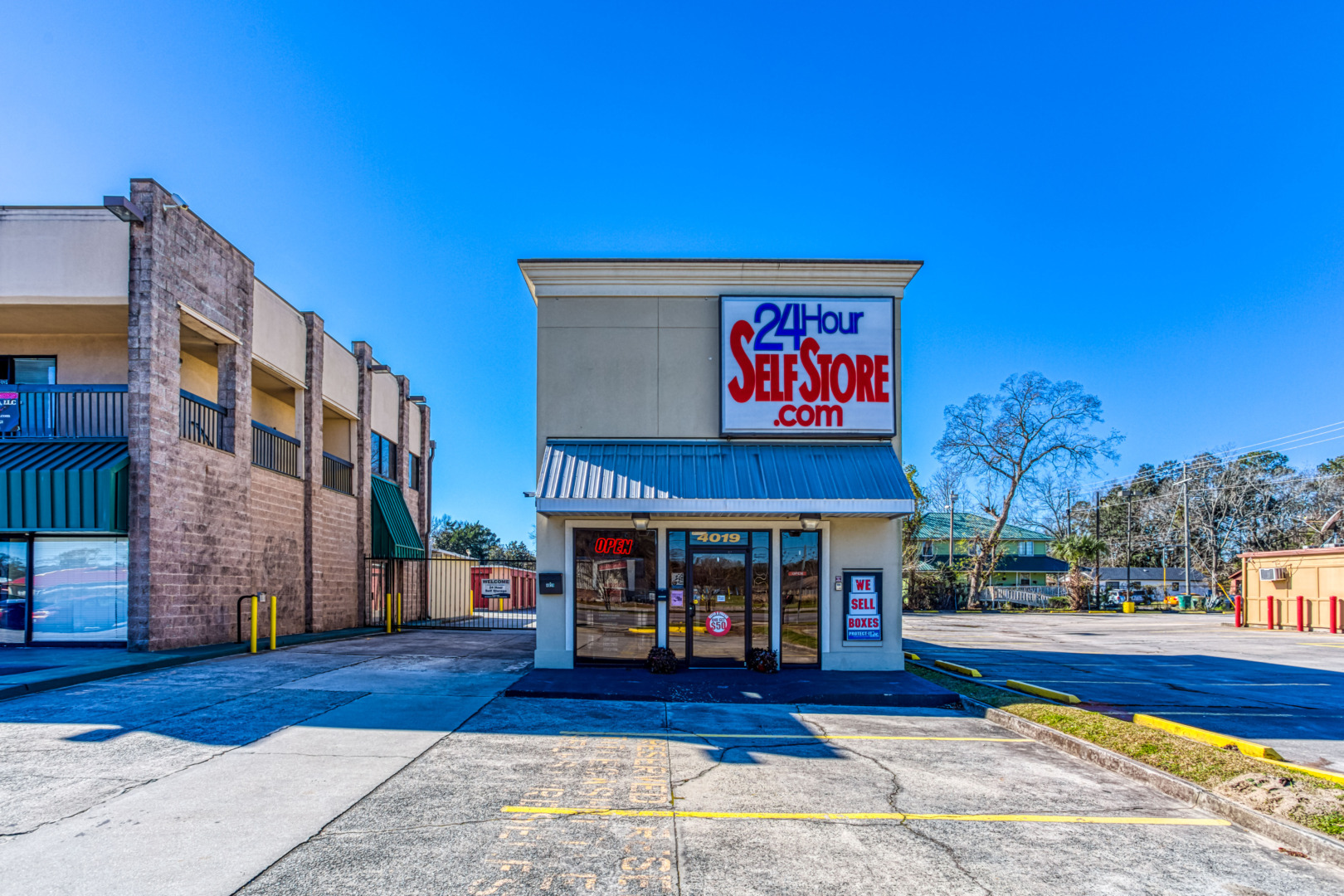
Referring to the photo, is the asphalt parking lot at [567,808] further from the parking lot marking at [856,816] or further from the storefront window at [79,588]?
the storefront window at [79,588]

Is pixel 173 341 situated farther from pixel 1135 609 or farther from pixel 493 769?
pixel 1135 609

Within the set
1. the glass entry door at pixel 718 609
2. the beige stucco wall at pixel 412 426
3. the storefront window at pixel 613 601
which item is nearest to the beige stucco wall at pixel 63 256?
the storefront window at pixel 613 601

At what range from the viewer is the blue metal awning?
1206 cm

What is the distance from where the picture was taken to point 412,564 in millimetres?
29453

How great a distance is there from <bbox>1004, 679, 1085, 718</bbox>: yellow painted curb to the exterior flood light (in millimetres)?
17277

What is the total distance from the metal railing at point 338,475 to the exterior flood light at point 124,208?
9961 millimetres

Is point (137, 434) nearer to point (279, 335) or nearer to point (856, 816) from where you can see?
point (279, 335)

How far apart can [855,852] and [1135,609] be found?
→ 172 feet

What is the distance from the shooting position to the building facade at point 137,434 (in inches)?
567

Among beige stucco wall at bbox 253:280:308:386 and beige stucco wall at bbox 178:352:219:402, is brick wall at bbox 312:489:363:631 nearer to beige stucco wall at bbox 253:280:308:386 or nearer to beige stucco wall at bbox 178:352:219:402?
beige stucco wall at bbox 253:280:308:386

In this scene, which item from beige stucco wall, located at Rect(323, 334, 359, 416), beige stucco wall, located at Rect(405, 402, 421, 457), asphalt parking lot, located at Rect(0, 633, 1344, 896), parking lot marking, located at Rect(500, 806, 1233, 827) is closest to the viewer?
asphalt parking lot, located at Rect(0, 633, 1344, 896)

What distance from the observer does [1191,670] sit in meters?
16.3

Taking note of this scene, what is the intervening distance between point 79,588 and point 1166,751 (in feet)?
59.7

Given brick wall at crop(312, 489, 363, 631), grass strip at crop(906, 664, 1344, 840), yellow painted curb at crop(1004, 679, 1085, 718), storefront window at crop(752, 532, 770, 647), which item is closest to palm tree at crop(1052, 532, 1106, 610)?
yellow painted curb at crop(1004, 679, 1085, 718)
